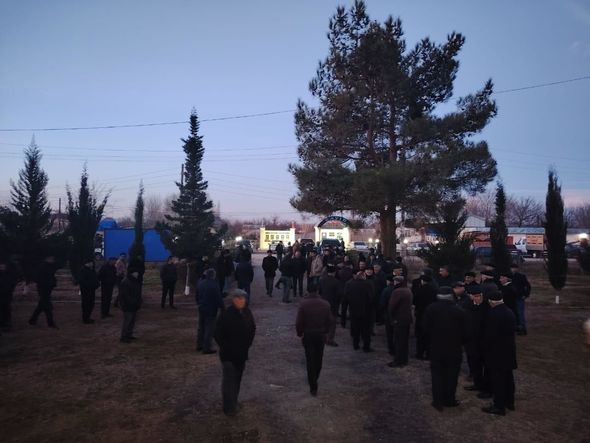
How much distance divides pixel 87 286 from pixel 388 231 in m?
15.9

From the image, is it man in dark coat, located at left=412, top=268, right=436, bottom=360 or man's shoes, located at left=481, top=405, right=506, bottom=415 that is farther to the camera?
man in dark coat, located at left=412, top=268, right=436, bottom=360

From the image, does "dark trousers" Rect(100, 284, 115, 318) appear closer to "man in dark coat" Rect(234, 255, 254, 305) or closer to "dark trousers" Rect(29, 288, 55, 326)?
"dark trousers" Rect(29, 288, 55, 326)

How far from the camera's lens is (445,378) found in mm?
6332

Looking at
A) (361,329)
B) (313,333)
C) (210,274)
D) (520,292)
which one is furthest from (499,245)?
(313,333)

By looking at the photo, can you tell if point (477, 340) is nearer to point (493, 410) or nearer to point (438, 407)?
point (493, 410)

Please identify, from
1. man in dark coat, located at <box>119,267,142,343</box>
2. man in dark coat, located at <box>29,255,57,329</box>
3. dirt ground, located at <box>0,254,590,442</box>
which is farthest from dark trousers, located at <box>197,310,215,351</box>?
man in dark coat, located at <box>29,255,57,329</box>

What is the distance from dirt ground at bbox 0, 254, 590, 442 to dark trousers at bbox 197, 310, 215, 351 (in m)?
0.32

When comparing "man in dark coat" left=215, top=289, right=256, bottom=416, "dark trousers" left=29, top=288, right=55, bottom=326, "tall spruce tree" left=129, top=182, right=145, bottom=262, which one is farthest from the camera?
"tall spruce tree" left=129, top=182, right=145, bottom=262

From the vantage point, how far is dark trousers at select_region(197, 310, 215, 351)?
8.86 metres

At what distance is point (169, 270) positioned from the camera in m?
13.6

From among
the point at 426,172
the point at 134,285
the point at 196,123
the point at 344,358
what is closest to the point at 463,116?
the point at 426,172

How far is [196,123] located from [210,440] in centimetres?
1511

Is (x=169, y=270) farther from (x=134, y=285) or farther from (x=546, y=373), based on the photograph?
(x=546, y=373)

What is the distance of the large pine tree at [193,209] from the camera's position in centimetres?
1788
